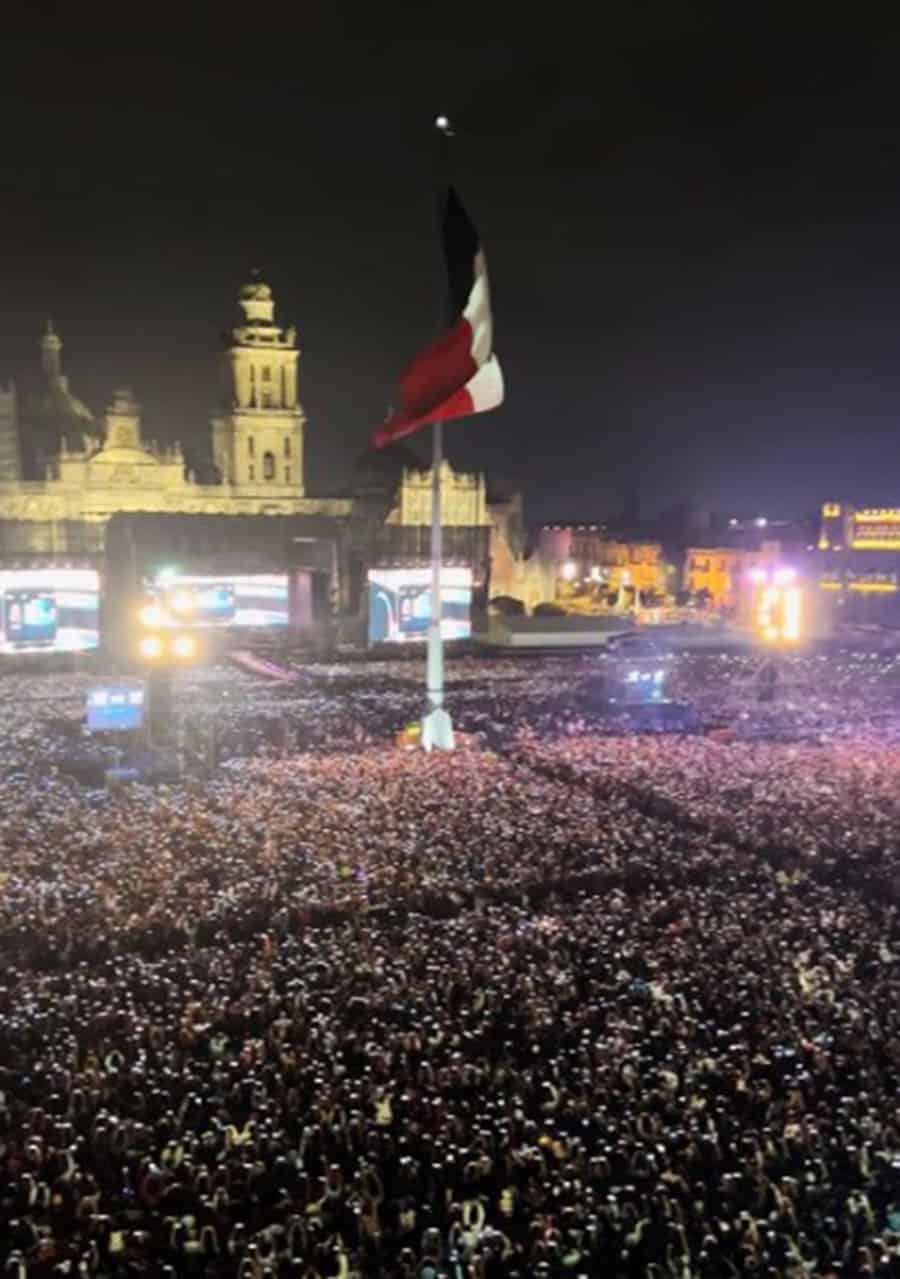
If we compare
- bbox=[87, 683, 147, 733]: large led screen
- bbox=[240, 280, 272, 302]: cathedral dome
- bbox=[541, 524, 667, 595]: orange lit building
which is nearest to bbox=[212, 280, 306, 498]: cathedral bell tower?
bbox=[240, 280, 272, 302]: cathedral dome

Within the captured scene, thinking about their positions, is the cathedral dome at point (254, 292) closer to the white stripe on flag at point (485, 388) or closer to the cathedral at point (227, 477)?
the cathedral at point (227, 477)

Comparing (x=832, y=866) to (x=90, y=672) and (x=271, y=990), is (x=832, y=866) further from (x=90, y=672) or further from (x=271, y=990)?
(x=90, y=672)

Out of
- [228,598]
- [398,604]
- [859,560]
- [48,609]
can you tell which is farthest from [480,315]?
[859,560]

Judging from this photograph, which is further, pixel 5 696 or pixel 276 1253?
pixel 5 696

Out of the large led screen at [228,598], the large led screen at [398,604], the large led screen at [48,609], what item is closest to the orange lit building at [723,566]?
the large led screen at [398,604]

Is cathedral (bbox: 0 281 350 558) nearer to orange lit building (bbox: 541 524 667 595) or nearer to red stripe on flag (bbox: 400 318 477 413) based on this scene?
orange lit building (bbox: 541 524 667 595)

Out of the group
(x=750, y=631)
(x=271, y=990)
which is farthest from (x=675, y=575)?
(x=271, y=990)

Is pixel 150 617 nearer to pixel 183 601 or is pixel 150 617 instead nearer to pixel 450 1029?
pixel 183 601
